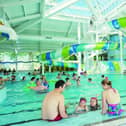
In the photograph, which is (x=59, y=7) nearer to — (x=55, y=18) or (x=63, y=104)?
(x=55, y=18)

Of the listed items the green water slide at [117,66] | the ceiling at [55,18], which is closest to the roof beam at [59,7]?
the ceiling at [55,18]

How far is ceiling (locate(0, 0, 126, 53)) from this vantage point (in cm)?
1282

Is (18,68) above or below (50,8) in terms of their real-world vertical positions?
below

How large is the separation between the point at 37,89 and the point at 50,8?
6467 mm

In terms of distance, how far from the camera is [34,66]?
122 ft

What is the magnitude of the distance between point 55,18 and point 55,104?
583 inches

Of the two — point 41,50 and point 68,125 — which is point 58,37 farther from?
point 68,125

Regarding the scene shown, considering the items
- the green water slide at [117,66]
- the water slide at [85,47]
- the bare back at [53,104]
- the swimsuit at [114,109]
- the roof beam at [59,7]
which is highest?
the roof beam at [59,7]

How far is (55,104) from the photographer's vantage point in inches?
176

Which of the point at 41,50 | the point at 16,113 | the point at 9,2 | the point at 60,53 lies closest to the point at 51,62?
the point at 41,50

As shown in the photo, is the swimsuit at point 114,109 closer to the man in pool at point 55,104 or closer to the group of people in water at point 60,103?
the group of people in water at point 60,103

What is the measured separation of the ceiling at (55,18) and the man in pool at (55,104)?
7.08 m

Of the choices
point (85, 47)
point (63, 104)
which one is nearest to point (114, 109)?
point (63, 104)

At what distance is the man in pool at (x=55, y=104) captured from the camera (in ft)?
14.7
